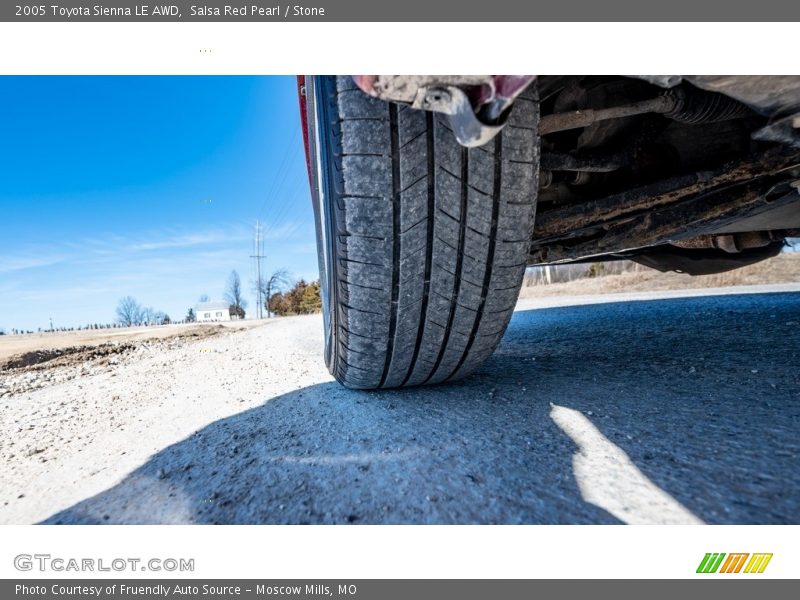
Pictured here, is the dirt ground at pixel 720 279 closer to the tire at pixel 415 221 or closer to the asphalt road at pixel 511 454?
the asphalt road at pixel 511 454

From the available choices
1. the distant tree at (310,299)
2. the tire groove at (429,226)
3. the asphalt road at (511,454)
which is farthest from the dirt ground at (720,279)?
the distant tree at (310,299)

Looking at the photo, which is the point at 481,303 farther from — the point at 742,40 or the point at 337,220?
the point at 742,40

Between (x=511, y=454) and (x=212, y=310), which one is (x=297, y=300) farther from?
(x=511, y=454)

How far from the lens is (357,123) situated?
807mm

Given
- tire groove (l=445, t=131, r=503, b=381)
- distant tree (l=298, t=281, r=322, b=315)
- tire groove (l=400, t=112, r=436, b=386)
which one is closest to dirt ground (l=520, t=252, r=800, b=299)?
tire groove (l=445, t=131, r=503, b=381)

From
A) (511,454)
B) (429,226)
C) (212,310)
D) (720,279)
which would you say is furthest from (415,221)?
(212,310)

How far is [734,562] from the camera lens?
1.78 ft

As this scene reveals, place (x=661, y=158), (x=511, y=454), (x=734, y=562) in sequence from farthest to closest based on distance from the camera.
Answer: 1. (x=661, y=158)
2. (x=511, y=454)
3. (x=734, y=562)

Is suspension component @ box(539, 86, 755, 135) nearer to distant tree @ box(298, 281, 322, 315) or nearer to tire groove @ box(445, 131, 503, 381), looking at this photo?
tire groove @ box(445, 131, 503, 381)

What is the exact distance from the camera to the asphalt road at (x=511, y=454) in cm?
65

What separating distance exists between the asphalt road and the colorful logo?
5 cm

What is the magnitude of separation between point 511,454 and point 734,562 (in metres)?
0.38

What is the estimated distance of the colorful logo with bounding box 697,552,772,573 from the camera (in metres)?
0.54
